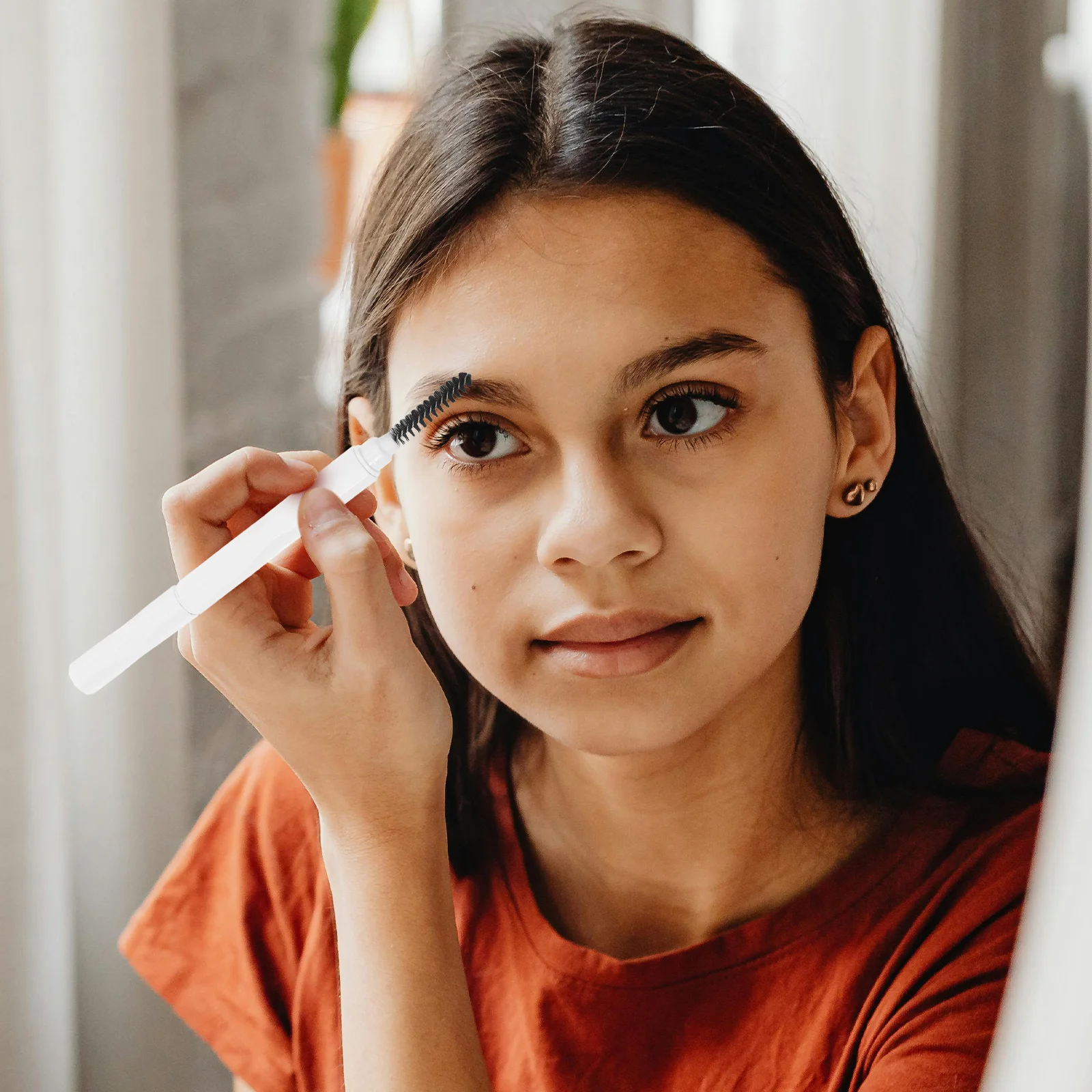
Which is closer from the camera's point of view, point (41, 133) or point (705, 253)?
point (705, 253)

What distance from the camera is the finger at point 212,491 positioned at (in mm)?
709

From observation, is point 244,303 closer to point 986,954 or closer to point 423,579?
point 423,579

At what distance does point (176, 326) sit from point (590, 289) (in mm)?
486

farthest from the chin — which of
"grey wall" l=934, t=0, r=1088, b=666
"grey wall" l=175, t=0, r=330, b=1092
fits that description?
"grey wall" l=175, t=0, r=330, b=1092

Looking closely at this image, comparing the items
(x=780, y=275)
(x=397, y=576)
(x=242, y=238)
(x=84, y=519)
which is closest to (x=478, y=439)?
(x=397, y=576)

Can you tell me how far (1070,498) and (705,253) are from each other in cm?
48

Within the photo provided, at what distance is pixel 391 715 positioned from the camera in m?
0.68

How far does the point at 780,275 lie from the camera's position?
72cm

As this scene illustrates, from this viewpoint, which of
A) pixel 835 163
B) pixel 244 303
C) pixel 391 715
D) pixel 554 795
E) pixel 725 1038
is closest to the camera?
pixel 391 715

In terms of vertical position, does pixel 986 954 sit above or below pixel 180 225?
below

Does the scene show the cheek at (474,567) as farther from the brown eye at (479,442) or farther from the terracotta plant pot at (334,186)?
the terracotta plant pot at (334,186)

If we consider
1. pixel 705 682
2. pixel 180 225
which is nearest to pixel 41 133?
pixel 180 225

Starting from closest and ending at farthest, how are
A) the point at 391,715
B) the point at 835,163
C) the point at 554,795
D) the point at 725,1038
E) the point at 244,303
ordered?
the point at 391,715, the point at 725,1038, the point at 554,795, the point at 835,163, the point at 244,303

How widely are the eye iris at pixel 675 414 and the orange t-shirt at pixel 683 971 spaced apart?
1.10 feet
